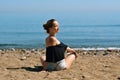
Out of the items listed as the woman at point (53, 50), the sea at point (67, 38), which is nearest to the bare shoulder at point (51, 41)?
the woman at point (53, 50)

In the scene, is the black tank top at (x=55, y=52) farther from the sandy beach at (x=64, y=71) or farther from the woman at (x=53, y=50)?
the sandy beach at (x=64, y=71)

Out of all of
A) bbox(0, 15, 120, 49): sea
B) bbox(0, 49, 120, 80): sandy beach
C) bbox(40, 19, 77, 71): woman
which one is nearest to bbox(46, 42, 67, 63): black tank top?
bbox(40, 19, 77, 71): woman

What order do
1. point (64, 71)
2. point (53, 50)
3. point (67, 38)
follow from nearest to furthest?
point (53, 50)
point (64, 71)
point (67, 38)

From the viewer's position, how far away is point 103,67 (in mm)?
12977

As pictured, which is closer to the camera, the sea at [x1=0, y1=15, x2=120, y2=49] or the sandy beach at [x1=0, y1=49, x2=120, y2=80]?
the sandy beach at [x1=0, y1=49, x2=120, y2=80]

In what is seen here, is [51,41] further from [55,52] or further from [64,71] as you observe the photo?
[64,71]

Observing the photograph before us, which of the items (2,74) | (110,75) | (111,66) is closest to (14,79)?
(2,74)

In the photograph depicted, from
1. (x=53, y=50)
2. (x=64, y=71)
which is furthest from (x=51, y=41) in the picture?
(x=64, y=71)

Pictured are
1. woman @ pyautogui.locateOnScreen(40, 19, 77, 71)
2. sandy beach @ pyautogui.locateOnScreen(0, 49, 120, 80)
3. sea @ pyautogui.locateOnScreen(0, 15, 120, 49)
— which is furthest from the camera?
sea @ pyautogui.locateOnScreen(0, 15, 120, 49)

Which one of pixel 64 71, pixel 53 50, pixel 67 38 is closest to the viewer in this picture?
pixel 53 50

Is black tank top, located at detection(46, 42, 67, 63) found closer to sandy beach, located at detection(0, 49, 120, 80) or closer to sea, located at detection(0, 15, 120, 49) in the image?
sandy beach, located at detection(0, 49, 120, 80)

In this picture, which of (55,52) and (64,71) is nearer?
(55,52)

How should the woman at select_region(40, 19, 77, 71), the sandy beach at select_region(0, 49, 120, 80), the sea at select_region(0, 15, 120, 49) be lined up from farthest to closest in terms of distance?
the sea at select_region(0, 15, 120, 49), the woman at select_region(40, 19, 77, 71), the sandy beach at select_region(0, 49, 120, 80)

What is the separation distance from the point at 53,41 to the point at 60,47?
0.26 metres
